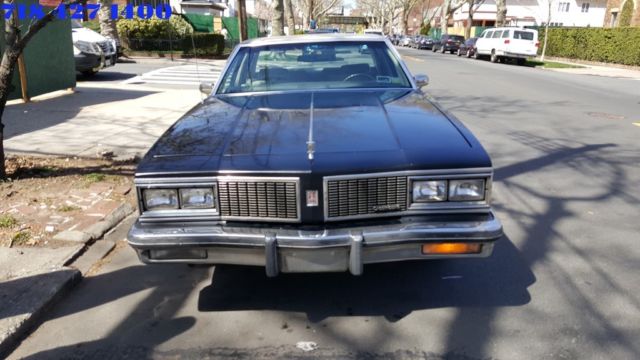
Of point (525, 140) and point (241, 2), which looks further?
point (241, 2)

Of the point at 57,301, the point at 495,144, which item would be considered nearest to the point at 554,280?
the point at 57,301

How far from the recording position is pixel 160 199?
3.18 metres

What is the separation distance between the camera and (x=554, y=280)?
3.92 metres

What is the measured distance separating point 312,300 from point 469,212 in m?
1.18

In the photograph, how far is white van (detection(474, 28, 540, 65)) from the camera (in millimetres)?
28141

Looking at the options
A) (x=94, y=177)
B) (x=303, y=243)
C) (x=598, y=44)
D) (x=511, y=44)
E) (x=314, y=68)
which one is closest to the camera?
(x=303, y=243)

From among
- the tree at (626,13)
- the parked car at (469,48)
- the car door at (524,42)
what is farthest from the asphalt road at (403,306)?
the tree at (626,13)

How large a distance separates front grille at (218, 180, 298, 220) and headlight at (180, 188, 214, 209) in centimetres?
7

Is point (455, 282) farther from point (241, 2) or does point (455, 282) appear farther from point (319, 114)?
point (241, 2)

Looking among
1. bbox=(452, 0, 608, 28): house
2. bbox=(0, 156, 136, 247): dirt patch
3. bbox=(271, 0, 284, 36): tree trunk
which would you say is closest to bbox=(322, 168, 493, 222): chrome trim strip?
bbox=(0, 156, 136, 247): dirt patch

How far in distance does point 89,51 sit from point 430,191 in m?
14.3

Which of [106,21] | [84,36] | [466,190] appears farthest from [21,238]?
[106,21]

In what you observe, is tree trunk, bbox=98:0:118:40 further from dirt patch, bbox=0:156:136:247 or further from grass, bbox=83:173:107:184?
grass, bbox=83:173:107:184

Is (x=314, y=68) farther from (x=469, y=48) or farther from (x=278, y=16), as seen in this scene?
(x=469, y=48)
